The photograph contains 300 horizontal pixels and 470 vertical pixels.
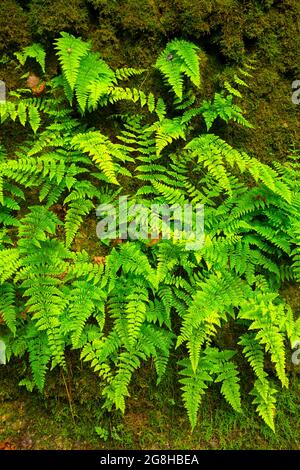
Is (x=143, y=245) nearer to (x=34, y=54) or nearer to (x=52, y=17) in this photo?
(x=34, y=54)

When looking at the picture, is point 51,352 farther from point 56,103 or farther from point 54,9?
point 54,9

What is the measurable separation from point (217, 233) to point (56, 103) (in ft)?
7.07

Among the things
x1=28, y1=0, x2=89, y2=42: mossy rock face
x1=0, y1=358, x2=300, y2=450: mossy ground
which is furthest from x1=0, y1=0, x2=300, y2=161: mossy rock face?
x1=0, y1=358, x2=300, y2=450: mossy ground

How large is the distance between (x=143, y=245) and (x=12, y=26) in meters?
2.66

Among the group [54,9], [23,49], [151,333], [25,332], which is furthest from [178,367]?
[54,9]

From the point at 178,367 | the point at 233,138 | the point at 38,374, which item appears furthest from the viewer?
the point at 233,138

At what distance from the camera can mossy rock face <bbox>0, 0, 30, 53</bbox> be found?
439 cm

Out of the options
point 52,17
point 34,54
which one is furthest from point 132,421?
point 52,17

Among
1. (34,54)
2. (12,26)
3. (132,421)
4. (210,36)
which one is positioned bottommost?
(132,421)

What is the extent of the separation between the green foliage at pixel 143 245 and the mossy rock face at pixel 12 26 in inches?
18.8

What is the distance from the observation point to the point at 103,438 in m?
3.95

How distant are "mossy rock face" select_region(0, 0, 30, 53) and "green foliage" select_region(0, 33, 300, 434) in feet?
1.57

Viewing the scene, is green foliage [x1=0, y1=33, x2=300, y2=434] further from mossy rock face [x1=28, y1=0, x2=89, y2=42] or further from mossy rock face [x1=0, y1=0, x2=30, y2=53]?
mossy rock face [x1=0, y1=0, x2=30, y2=53]

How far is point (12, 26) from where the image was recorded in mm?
4398
